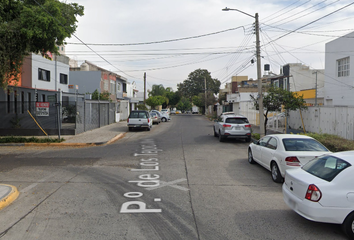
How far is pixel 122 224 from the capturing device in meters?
5.32

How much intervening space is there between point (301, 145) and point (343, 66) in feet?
52.7

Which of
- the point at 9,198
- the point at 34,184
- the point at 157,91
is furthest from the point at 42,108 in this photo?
the point at 157,91

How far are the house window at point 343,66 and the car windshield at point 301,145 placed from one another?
15.0m

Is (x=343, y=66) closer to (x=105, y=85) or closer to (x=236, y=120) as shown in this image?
(x=236, y=120)

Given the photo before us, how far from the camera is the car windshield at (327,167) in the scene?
5.03 m

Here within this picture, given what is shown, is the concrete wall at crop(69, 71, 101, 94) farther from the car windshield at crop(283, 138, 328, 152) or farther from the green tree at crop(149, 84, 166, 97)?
the green tree at crop(149, 84, 166, 97)

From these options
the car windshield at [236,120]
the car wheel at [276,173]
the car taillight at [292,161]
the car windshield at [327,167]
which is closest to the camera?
the car windshield at [327,167]

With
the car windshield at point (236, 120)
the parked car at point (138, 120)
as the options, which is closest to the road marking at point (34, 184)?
the car windshield at point (236, 120)

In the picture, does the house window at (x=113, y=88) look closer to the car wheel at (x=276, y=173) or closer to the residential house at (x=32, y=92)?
the residential house at (x=32, y=92)

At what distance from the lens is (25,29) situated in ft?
43.4

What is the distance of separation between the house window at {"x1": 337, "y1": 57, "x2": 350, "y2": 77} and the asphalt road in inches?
550

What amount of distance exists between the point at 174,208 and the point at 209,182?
2.46 m

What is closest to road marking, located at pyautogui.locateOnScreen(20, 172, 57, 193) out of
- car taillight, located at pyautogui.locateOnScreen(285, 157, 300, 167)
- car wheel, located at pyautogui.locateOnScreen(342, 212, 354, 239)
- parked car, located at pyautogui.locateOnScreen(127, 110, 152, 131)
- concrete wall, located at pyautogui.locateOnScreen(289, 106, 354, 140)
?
car taillight, located at pyautogui.locateOnScreen(285, 157, 300, 167)

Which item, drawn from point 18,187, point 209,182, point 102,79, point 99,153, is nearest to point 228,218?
point 209,182
